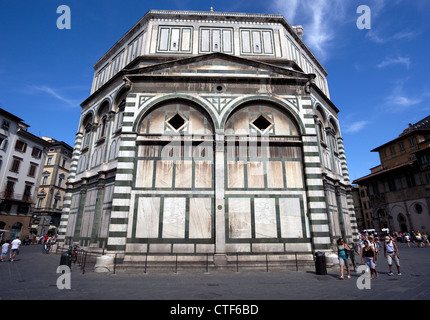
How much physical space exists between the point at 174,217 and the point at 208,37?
41.0 feet

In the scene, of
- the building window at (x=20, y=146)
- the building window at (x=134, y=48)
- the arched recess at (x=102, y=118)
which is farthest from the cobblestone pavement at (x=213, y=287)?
the building window at (x=20, y=146)

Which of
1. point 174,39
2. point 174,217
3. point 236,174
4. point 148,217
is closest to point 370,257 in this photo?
point 236,174

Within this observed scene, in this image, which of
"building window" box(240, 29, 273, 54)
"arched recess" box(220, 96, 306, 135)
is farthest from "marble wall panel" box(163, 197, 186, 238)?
"building window" box(240, 29, 273, 54)

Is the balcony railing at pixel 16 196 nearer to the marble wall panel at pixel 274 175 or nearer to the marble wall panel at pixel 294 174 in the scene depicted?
the marble wall panel at pixel 274 175

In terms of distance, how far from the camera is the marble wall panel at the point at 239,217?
1131cm

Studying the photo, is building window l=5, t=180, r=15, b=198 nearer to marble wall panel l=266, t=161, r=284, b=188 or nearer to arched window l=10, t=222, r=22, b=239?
arched window l=10, t=222, r=22, b=239

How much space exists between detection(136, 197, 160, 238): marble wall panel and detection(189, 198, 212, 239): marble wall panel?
1650mm

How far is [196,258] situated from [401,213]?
3622 cm

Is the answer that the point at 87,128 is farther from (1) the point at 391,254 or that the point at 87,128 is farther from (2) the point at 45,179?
(2) the point at 45,179

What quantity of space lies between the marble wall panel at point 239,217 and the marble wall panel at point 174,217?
2281 millimetres

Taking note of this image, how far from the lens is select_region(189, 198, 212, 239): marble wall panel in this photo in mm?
11250

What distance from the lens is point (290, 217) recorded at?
11.6 meters

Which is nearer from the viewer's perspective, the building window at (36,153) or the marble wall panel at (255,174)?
the marble wall panel at (255,174)
